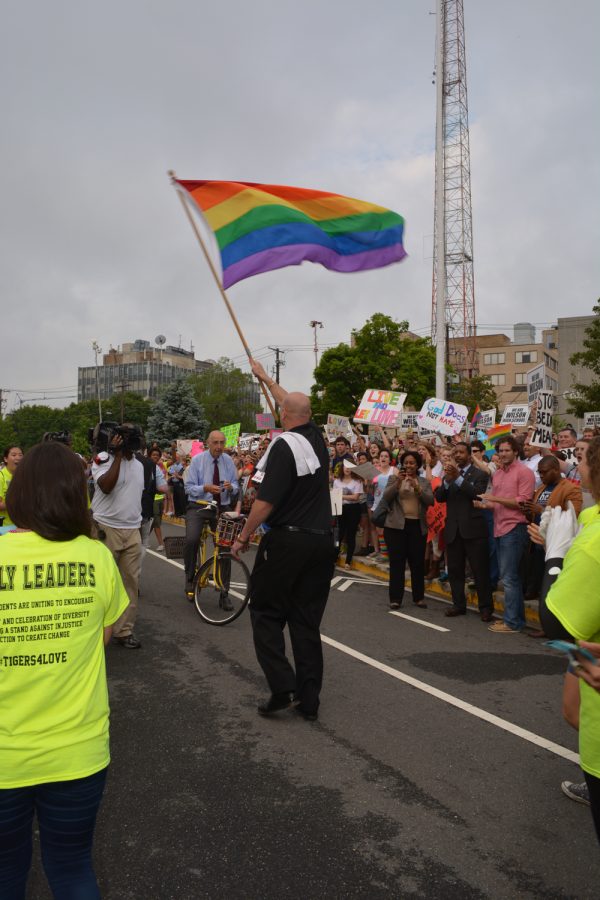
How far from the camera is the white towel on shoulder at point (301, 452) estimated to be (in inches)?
190

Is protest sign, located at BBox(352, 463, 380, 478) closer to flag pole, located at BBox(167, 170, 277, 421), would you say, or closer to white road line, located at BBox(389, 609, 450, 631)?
white road line, located at BBox(389, 609, 450, 631)

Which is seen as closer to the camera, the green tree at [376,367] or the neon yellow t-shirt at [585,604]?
the neon yellow t-shirt at [585,604]

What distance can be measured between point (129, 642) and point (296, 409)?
10.0ft

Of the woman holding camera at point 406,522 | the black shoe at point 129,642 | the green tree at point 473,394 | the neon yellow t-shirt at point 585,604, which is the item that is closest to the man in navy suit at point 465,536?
the woman holding camera at point 406,522

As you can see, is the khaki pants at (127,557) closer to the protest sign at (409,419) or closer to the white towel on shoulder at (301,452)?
the white towel on shoulder at (301,452)

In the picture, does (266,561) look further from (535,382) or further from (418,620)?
(535,382)

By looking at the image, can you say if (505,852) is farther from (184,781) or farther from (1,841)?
(1,841)

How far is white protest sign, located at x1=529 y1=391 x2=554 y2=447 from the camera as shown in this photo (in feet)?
32.7

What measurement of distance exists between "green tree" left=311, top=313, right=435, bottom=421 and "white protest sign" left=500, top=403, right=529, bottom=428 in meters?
31.2

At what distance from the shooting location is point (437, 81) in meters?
18.8

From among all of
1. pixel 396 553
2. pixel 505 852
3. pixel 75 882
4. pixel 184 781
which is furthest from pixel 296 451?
pixel 396 553

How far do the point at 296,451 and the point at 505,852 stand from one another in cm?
257

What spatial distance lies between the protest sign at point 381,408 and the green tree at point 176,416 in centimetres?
4199

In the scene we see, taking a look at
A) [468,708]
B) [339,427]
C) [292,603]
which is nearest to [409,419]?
[339,427]
